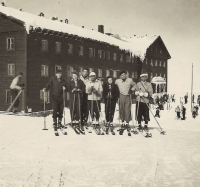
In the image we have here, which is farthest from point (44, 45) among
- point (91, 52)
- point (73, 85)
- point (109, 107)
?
point (109, 107)

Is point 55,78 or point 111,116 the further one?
point 111,116

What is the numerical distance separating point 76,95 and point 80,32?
18468 mm

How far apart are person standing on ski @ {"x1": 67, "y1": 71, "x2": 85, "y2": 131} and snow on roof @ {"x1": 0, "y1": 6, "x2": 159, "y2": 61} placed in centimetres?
1323

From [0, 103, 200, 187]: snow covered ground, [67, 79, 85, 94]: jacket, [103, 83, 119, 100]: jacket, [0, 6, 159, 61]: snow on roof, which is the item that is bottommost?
[0, 103, 200, 187]: snow covered ground

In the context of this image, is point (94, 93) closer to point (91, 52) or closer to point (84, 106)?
point (84, 106)

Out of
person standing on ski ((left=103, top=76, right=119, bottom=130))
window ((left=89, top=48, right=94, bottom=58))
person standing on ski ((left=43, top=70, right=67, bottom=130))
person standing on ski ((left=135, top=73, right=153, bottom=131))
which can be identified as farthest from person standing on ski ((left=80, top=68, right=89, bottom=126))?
window ((left=89, top=48, right=94, bottom=58))

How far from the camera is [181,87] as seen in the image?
69875mm

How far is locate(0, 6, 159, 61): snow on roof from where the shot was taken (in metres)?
22.4

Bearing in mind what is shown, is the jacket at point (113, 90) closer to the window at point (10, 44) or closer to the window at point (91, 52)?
the window at point (10, 44)

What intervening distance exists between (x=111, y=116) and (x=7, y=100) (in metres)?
14.9

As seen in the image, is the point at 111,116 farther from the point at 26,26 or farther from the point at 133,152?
the point at 26,26

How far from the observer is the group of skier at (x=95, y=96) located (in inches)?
378

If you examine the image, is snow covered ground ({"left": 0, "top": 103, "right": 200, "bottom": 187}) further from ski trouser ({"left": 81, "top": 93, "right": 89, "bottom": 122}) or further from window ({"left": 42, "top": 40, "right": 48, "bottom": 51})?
window ({"left": 42, "top": 40, "right": 48, "bottom": 51})

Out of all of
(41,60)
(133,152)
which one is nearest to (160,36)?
(41,60)
